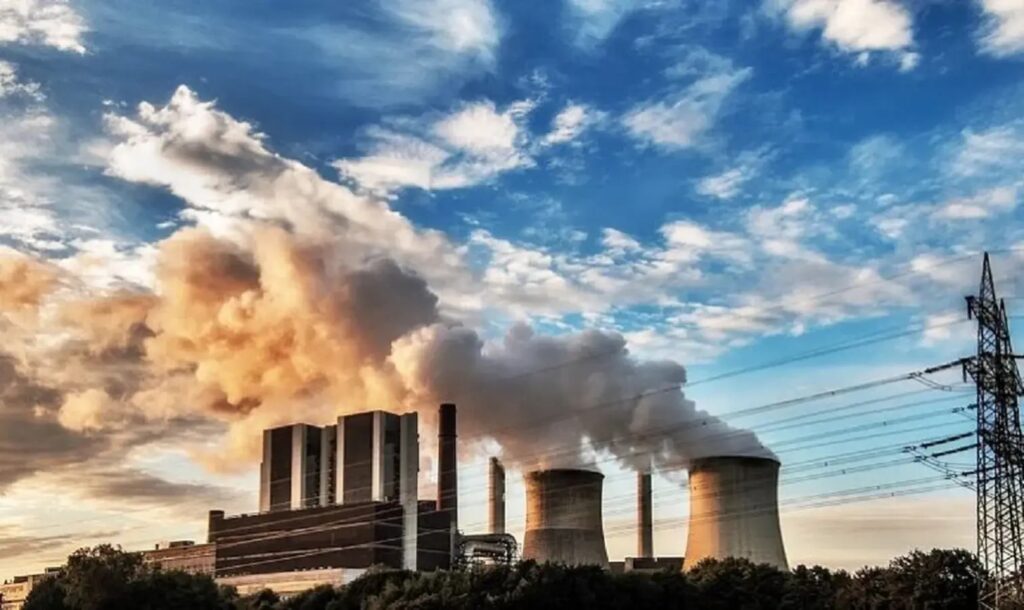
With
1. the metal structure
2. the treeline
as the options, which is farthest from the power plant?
the treeline

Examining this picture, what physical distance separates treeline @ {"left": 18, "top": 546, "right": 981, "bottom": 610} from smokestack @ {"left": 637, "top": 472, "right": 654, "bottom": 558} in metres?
39.6

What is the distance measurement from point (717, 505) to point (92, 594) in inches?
1414

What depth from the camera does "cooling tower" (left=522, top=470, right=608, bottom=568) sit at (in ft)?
271

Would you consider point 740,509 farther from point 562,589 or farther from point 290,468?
point 290,468

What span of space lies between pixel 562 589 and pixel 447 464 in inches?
1841

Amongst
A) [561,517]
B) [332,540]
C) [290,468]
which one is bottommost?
[332,540]

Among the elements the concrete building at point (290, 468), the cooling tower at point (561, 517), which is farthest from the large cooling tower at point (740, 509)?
the concrete building at point (290, 468)

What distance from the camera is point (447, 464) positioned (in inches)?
4402

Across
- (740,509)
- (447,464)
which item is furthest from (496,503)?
(740,509)

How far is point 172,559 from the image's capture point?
126 meters

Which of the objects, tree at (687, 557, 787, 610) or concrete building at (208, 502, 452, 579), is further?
concrete building at (208, 502, 452, 579)

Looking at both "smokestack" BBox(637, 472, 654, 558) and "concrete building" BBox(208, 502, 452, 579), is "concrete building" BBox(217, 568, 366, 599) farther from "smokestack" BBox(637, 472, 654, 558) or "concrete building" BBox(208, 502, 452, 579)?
"smokestack" BBox(637, 472, 654, 558)

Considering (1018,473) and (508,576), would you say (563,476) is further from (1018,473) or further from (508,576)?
(1018,473)

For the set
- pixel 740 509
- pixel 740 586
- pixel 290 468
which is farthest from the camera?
pixel 290 468
